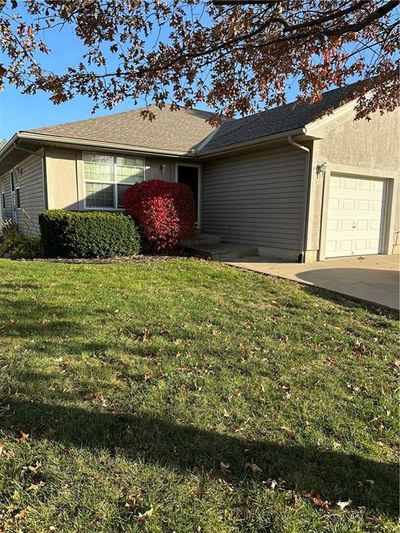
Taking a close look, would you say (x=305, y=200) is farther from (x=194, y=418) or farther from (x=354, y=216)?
(x=194, y=418)

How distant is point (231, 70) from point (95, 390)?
430 centimetres

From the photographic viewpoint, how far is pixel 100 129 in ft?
38.8

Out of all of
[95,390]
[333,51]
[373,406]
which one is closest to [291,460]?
[373,406]

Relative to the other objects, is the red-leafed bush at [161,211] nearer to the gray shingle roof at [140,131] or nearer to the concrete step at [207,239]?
the concrete step at [207,239]

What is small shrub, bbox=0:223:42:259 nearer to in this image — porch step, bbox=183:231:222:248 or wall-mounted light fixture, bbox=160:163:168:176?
wall-mounted light fixture, bbox=160:163:168:176

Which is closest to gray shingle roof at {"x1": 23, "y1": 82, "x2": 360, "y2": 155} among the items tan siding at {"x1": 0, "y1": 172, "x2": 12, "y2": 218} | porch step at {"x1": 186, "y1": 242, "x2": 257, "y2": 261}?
porch step at {"x1": 186, "y1": 242, "x2": 257, "y2": 261}

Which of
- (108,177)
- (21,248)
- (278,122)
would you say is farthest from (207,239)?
(21,248)

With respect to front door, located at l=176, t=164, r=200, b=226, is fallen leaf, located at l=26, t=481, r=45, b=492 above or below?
below

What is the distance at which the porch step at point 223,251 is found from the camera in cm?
1032

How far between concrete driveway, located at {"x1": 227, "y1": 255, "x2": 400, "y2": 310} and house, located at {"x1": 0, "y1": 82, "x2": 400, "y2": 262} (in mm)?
706

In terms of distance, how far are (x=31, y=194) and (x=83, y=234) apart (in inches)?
204

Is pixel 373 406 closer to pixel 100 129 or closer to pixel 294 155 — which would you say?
pixel 294 155

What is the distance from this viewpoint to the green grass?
2068 millimetres

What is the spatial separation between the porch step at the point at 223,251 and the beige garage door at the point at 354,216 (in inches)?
85.3
